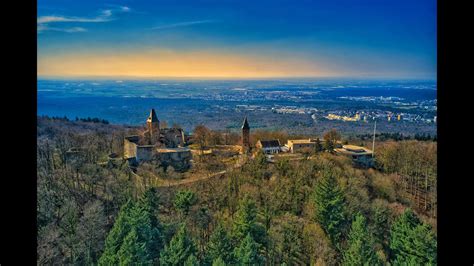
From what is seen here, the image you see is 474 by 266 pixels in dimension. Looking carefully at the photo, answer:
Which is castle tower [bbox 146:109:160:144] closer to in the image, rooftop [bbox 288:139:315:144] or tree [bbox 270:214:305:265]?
rooftop [bbox 288:139:315:144]

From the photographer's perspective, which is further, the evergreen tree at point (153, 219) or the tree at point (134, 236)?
the evergreen tree at point (153, 219)

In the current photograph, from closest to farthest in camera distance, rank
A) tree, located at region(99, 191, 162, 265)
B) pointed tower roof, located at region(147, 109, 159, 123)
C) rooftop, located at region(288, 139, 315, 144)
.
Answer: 1. tree, located at region(99, 191, 162, 265)
2. rooftop, located at region(288, 139, 315, 144)
3. pointed tower roof, located at region(147, 109, 159, 123)

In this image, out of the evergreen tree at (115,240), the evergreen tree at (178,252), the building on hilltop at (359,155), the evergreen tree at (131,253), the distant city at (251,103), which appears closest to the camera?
the evergreen tree at (131,253)

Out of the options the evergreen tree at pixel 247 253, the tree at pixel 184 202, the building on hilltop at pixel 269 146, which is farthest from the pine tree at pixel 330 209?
the building on hilltop at pixel 269 146

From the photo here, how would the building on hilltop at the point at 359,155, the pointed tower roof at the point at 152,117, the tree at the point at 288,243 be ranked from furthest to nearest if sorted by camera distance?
1. the pointed tower roof at the point at 152,117
2. the building on hilltop at the point at 359,155
3. the tree at the point at 288,243

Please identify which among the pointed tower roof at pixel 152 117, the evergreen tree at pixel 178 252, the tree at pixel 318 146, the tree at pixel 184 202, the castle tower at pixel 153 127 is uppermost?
the pointed tower roof at pixel 152 117

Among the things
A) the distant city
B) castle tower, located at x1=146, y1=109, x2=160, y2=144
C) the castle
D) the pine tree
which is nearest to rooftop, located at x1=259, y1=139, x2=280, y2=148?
the distant city

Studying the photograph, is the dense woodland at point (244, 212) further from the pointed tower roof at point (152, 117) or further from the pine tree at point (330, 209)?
the pointed tower roof at point (152, 117)
